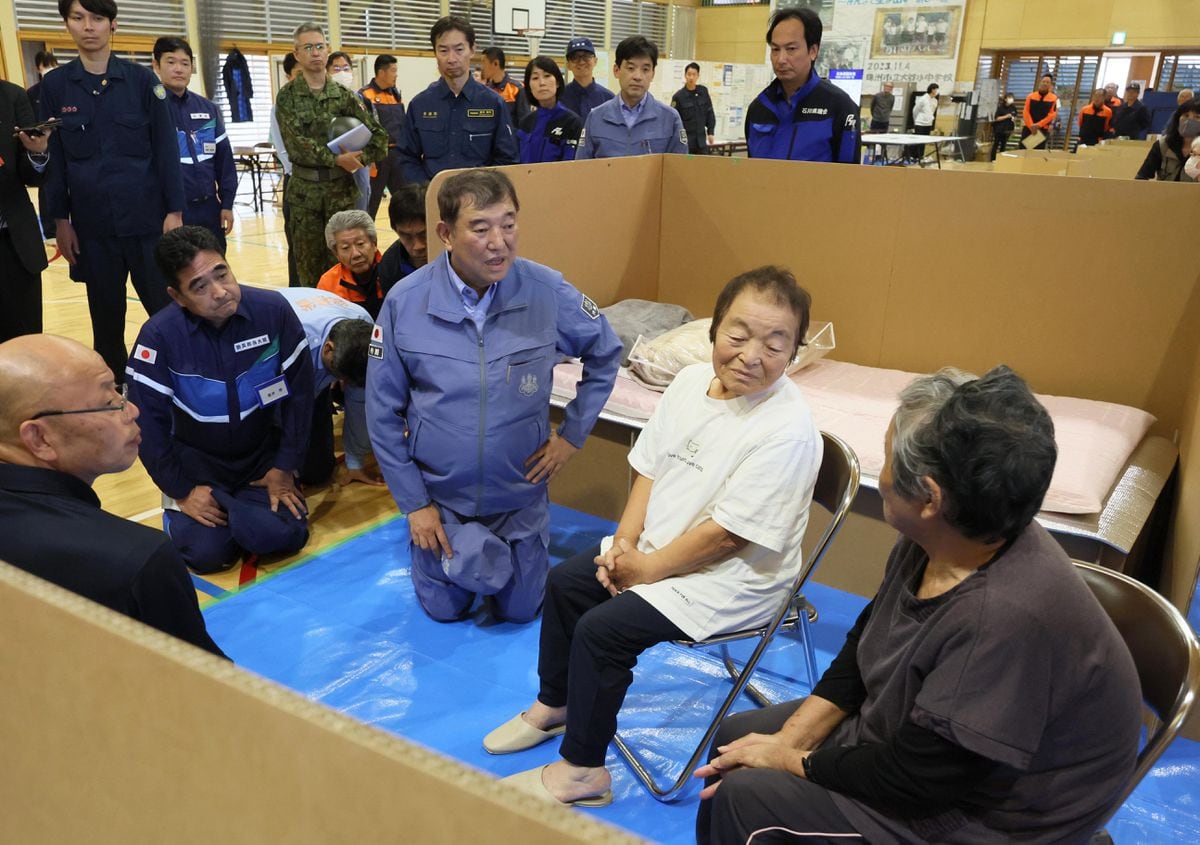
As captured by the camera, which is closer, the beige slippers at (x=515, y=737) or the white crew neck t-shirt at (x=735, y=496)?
the white crew neck t-shirt at (x=735, y=496)

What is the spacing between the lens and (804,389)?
339cm

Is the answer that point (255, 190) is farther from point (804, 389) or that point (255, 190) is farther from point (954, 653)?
point (954, 653)

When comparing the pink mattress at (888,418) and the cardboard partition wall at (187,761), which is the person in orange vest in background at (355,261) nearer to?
the pink mattress at (888,418)

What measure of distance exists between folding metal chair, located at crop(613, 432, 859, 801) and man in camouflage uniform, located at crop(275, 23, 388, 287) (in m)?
3.76

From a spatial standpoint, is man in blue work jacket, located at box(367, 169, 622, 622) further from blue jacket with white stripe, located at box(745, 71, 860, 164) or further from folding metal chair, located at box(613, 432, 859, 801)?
blue jacket with white stripe, located at box(745, 71, 860, 164)

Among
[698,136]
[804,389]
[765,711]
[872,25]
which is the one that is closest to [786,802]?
[765,711]

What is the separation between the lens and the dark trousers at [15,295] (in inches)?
151

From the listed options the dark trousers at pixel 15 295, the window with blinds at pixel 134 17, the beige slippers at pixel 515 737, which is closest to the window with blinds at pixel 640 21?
the window with blinds at pixel 134 17

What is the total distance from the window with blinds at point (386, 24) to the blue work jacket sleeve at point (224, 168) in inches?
333

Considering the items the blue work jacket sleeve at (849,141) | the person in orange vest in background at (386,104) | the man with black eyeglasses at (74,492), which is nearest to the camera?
the man with black eyeglasses at (74,492)

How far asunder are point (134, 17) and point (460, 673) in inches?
426

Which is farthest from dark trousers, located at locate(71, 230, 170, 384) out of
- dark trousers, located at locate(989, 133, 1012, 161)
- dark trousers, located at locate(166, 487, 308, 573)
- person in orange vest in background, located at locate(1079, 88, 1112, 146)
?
dark trousers, located at locate(989, 133, 1012, 161)

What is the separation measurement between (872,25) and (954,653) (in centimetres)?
1729

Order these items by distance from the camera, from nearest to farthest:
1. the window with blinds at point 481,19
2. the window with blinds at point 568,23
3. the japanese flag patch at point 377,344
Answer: the japanese flag patch at point 377,344, the window with blinds at point 481,19, the window with blinds at point 568,23
